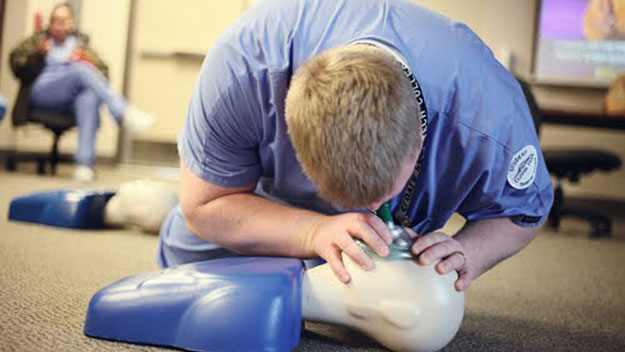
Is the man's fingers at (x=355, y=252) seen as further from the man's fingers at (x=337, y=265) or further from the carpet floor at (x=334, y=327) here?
the carpet floor at (x=334, y=327)

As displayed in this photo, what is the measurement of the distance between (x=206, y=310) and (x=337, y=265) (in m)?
0.18

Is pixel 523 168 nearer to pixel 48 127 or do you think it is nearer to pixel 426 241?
pixel 426 241

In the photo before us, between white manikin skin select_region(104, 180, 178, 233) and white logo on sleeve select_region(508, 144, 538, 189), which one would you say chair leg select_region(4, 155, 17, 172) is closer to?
white manikin skin select_region(104, 180, 178, 233)

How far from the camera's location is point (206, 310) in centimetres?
80

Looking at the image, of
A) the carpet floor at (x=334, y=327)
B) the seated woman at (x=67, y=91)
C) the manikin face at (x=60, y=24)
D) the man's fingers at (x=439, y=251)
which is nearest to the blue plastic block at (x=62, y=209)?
the carpet floor at (x=334, y=327)

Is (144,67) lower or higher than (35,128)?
higher

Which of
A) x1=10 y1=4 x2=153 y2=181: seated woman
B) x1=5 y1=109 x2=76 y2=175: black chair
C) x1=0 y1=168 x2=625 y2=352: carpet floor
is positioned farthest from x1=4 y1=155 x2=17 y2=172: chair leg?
x1=0 y1=168 x2=625 y2=352: carpet floor

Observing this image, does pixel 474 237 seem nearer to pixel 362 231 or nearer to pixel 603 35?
pixel 362 231

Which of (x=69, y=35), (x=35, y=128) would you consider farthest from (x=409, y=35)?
(x=35, y=128)

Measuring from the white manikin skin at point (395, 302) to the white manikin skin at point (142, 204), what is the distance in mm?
976

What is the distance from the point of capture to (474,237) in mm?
948

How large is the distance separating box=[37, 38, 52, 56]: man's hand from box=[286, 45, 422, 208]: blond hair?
3147 millimetres

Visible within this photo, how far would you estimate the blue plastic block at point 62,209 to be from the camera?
1.79 meters

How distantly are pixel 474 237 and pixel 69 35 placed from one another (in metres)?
3.26
